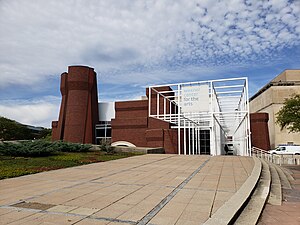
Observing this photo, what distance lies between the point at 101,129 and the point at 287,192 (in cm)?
3799

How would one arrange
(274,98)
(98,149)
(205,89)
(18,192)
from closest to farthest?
(18,192) → (205,89) → (98,149) → (274,98)

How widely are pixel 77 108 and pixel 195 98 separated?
77.4 feet

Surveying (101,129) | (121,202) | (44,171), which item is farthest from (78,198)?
(101,129)

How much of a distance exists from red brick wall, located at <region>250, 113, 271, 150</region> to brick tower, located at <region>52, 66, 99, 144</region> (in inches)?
984

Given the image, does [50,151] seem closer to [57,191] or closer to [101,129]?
[57,191]

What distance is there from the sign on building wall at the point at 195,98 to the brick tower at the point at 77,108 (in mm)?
22177

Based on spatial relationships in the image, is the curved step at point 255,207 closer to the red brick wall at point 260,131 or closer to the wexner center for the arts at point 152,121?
the wexner center for the arts at point 152,121

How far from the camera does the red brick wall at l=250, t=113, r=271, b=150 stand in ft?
125

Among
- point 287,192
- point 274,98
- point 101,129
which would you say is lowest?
point 287,192

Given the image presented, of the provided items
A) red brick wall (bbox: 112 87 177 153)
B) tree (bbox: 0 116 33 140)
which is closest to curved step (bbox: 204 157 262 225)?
red brick wall (bbox: 112 87 177 153)

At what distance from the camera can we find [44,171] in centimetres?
1060

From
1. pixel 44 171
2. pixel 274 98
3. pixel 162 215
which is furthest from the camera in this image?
pixel 274 98

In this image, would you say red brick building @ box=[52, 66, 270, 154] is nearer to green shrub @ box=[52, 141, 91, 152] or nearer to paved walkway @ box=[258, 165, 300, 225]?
green shrub @ box=[52, 141, 91, 152]

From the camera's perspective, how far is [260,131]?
3822 centimetres
